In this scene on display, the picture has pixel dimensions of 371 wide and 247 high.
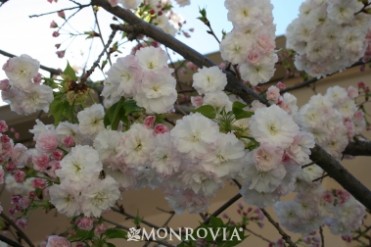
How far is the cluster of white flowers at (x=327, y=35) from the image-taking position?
67.7 inches

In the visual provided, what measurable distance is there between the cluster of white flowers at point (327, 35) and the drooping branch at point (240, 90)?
0.56m

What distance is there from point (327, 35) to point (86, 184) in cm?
125

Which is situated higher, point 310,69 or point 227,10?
point 310,69

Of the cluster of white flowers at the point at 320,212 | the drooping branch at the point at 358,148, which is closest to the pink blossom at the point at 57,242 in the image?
the cluster of white flowers at the point at 320,212

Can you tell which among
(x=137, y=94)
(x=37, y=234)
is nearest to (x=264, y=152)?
(x=137, y=94)

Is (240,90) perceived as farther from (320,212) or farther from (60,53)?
(60,53)

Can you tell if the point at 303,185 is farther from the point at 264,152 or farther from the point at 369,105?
the point at 369,105

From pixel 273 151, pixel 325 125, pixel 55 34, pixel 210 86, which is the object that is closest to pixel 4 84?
pixel 210 86

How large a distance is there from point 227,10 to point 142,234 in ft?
2.38

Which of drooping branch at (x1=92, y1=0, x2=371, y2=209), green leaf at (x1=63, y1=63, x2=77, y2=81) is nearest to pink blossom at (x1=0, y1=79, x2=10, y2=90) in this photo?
green leaf at (x1=63, y1=63, x2=77, y2=81)

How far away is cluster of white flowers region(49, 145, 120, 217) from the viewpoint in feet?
3.18

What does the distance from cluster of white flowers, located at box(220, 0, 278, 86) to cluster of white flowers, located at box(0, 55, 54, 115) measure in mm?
534

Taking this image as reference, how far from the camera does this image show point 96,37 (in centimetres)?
212

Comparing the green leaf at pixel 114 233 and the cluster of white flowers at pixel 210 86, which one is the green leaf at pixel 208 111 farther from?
the green leaf at pixel 114 233
